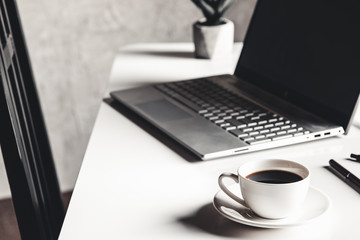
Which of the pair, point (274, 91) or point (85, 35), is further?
point (85, 35)

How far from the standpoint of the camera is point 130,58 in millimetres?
1631

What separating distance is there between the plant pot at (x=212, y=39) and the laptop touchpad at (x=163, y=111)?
1.28 ft

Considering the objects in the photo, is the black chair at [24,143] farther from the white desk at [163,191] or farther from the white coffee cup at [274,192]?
the white coffee cup at [274,192]

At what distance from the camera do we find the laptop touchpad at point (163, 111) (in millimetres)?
1096

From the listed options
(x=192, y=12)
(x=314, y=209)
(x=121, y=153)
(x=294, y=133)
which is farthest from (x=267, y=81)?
(x=192, y=12)

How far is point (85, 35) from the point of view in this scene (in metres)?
2.09

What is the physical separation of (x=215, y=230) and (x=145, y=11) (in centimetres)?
145

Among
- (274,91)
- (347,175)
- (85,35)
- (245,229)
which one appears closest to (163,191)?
(245,229)

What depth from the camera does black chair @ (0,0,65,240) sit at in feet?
3.08

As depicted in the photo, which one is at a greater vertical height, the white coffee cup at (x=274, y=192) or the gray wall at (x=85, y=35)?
the white coffee cup at (x=274, y=192)

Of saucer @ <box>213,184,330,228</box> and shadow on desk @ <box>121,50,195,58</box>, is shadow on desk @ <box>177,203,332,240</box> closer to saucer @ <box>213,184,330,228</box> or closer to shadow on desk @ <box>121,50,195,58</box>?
saucer @ <box>213,184,330,228</box>

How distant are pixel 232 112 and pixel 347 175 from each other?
1.00 ft

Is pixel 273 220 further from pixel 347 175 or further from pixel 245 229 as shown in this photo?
pixel 347 175

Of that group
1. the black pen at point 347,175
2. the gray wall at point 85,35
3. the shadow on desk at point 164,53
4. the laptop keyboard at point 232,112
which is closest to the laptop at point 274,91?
the laptop keyboard at point 232,112
